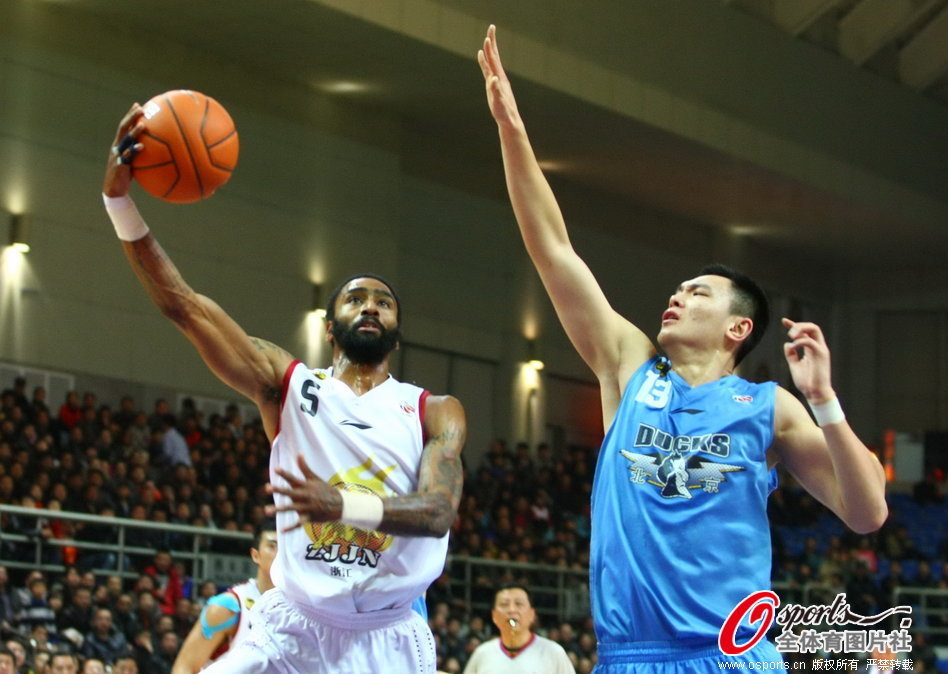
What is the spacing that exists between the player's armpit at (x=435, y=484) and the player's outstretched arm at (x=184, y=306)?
1.96ft

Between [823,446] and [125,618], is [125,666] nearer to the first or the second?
[125,618]

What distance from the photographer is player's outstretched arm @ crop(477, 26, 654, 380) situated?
505 centimetres

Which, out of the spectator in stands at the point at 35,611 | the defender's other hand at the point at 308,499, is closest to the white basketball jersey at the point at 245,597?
the defender's other hand at the point at 308,499

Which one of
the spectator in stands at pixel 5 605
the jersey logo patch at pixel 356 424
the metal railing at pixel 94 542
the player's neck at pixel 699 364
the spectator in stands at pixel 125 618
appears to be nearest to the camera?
the player's neck at pixel 699 364

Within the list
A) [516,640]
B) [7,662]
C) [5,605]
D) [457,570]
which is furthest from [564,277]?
[457,570]

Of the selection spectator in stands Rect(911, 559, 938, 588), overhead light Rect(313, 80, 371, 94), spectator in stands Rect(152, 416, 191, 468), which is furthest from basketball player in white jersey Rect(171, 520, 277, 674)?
spectator in stands Rect(911, 559, 938, 588)

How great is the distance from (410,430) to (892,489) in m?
27.3

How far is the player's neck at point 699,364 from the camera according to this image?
16.3 feet

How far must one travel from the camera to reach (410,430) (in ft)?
18.0

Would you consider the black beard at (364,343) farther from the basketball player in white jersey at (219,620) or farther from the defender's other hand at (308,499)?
the basketball player in white jersey at (219,620)

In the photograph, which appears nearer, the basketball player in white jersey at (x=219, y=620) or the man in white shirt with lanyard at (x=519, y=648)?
the basketball player in white jersey at (x=219, y=620)

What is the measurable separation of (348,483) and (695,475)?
53.1 inches

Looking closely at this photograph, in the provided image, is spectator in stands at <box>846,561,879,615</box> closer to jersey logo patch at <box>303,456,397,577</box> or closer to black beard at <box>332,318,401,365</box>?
black beard at <box>332,318,401,365</box>

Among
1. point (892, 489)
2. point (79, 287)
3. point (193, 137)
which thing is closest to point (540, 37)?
point (79, 287)
